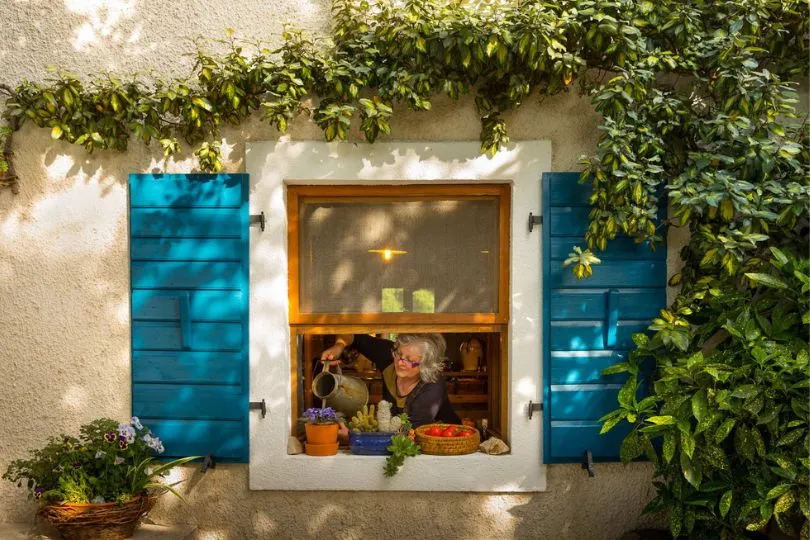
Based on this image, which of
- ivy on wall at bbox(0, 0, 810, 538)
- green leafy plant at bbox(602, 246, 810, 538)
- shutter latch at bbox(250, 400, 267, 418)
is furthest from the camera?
shutter latch at bbox(250, 400, 267, 418)

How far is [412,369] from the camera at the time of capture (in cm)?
495

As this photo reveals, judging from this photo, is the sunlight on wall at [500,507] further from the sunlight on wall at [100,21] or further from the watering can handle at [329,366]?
the sunlight on wall at [100,21]

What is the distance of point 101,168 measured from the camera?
15.5 ft

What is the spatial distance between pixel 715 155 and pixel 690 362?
3.39ft

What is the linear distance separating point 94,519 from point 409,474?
1.59 m

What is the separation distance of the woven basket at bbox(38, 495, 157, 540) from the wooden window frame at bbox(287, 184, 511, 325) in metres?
1.28

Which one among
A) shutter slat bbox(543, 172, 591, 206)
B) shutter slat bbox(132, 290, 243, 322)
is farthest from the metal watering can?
shutter slat bbox(543, 172, 591, 206)

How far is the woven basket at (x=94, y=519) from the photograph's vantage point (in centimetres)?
418

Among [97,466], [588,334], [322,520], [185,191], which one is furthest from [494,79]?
[97,466]

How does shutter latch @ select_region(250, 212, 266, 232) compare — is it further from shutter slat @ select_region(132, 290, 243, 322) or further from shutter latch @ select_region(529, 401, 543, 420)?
shutter latch @ select_region(529, 401, 543, 420)

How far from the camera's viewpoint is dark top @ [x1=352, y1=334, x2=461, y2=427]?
4.93m

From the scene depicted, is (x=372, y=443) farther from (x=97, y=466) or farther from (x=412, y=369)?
(x=97, y=466)

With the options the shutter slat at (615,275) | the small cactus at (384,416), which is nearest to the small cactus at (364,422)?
the small cactus at (384,416)

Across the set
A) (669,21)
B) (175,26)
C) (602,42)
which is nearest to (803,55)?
(669,21)
